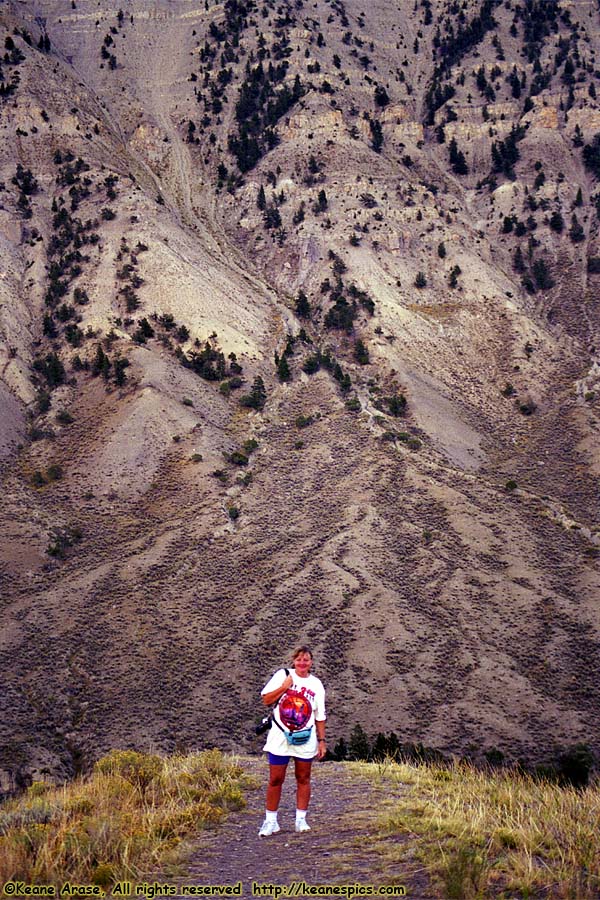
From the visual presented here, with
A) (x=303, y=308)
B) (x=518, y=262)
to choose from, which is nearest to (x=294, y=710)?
(x=303, y=308)

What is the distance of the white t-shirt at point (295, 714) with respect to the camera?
8.85m

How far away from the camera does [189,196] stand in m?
74.9

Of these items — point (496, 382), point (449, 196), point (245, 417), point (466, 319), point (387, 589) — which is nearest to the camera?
point (387, 589)

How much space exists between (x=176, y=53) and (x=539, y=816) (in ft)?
330

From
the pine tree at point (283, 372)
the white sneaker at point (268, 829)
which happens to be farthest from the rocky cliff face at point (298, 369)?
the white sneaker at point (268, 829)

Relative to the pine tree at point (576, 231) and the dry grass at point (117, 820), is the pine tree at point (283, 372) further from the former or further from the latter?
the dry grass at point (117, 820)

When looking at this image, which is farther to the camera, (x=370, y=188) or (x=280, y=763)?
(x=370, y=188)

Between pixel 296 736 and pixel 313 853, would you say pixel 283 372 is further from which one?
pixel 313 853

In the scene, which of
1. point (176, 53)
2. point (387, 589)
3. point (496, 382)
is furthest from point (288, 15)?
point (387, 589)

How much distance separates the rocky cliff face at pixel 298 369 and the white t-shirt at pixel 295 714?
18990 millimetres

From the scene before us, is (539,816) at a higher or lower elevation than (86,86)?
lower

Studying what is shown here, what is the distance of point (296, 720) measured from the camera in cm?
884

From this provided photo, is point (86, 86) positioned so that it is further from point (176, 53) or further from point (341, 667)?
point (341, 667)

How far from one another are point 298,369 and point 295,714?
44.1 metres
